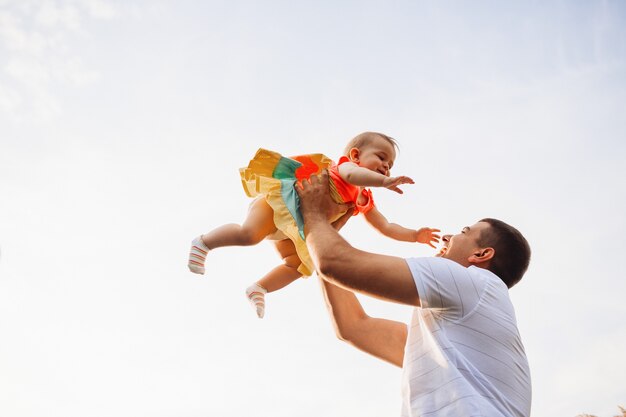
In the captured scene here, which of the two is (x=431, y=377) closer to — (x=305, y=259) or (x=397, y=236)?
(x=305, y=259)

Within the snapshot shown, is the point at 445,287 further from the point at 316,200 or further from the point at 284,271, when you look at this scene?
the point at 284,271

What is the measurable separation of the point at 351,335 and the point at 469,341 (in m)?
1.32

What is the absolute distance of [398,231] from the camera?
446cm

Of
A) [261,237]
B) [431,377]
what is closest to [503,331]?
[431,377]

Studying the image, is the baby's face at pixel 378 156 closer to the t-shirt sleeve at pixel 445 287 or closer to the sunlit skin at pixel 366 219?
the sunlit skin at pixel 366 219

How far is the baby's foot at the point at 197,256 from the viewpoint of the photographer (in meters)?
3.95

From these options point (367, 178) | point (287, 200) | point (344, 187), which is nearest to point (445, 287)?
point (367, 178)

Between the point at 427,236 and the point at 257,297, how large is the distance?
4.88ft

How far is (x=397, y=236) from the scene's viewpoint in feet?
14.6

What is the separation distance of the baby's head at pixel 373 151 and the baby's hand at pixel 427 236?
0.58 m

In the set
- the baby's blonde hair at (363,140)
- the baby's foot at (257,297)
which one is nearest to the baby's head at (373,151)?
the baby's blonde hair at (363,140)

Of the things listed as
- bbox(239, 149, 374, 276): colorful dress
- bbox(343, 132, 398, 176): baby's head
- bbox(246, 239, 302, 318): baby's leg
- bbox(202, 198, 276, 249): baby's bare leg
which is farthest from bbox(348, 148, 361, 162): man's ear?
bbox(246, 239, 302, 318): baby's leg

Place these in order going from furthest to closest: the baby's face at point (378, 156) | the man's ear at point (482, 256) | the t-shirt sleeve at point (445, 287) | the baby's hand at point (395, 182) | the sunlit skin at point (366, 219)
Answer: the baby's face at point (378, 156)
the sunlit skin at point (366, 219)
the man's ear at point (482, 256)
the baby's hand at point (395, 182)
the t-shirt sleeve at point (445, 287)

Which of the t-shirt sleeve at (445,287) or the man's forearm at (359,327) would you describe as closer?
the t-shirt sleeve at (445,287)
